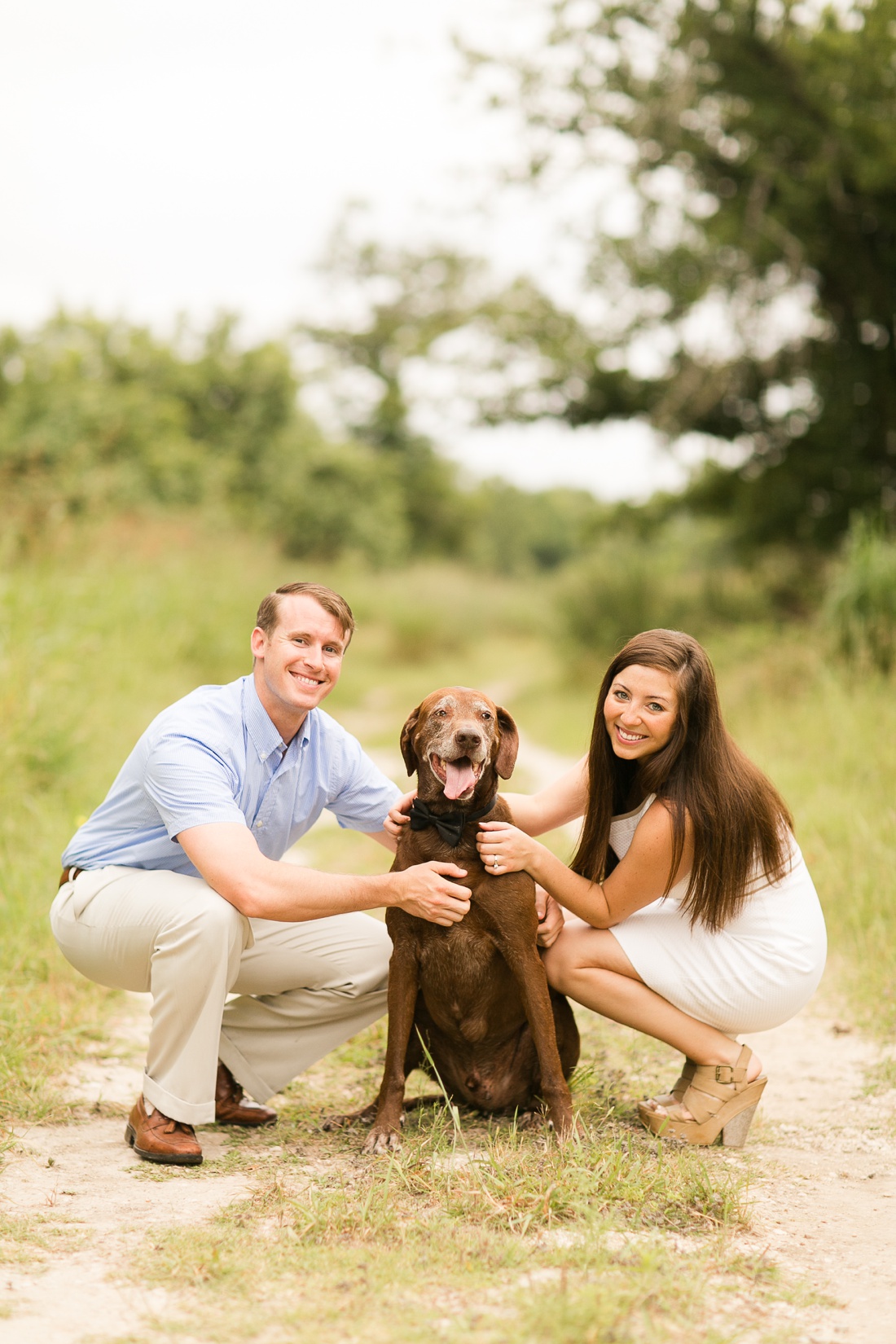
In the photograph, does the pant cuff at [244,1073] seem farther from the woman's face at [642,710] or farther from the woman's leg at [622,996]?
the woman's face at [642,710]

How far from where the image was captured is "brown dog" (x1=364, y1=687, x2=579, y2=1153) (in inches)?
118

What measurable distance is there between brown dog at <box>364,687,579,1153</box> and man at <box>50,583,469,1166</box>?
4.4 inches

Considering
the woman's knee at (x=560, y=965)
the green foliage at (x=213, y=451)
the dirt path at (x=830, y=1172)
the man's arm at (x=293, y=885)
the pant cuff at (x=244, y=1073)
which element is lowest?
the pant cuff at (x=244, y=1073)

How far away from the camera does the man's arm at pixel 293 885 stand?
2.93 m

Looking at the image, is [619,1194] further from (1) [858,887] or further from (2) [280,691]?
(1) [858,887]

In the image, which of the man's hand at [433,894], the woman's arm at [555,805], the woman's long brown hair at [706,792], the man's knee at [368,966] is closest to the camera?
the man's hand at [433,894]

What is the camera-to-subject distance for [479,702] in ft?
10.3

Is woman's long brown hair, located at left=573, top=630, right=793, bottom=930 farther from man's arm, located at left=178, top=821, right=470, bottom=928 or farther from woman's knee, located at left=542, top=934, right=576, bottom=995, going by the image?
man's arm, located at left=178, top=821, right=470, bottom=928

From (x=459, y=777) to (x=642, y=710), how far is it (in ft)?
1.82

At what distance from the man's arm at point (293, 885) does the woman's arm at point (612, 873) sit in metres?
0.13

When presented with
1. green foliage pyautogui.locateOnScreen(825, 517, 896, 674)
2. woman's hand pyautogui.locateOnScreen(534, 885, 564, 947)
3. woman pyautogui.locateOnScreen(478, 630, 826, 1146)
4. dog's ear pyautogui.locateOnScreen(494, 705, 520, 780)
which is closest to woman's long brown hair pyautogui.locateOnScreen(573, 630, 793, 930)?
woman pyautogui.locateOnScreen(478, 630, 826, 1146)

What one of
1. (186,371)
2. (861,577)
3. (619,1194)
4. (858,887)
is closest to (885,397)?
(861,577)

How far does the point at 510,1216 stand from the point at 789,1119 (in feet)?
4.65

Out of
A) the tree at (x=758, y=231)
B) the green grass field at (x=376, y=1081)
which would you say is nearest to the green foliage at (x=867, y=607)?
the green grass field at (x=376, y=1081)
